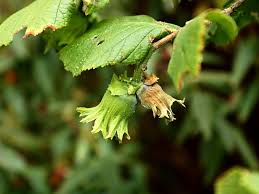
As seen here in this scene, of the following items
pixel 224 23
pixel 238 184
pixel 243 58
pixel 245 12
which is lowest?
pixel 243 58

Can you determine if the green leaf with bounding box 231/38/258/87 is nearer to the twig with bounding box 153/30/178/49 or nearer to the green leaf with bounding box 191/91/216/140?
the green leaf with bounding box 191/91/216/140

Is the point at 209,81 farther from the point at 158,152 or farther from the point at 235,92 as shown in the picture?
the point at 158,152

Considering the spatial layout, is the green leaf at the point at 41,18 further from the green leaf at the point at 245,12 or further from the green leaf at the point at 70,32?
the green leaf at the point at 245,12

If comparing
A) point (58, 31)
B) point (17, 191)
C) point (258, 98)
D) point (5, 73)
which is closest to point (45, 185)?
point (17, 191)

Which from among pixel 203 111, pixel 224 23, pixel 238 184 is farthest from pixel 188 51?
pixel 203 111

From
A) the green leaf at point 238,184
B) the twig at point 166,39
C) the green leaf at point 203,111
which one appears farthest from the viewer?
the green leaf at point 203,111

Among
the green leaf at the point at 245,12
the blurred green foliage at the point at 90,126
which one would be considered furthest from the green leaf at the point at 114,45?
A: the blurred green foliage at the point at 90,126

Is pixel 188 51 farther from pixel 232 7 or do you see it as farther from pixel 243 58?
pixel 243 58
